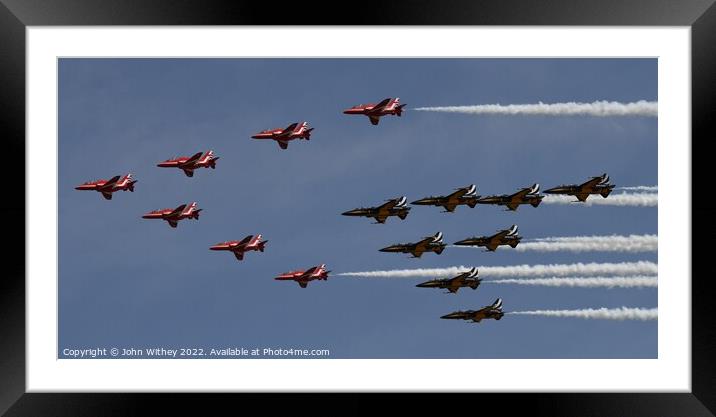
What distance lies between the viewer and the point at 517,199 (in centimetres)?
10038

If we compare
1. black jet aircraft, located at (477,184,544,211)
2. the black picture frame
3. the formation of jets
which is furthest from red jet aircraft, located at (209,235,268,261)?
the black picture frame

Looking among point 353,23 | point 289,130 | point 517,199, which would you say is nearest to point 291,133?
point 289,130

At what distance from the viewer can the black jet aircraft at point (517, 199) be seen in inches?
3903

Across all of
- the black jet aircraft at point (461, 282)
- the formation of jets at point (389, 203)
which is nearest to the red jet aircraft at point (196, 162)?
the formation of jets at point (389, 203)

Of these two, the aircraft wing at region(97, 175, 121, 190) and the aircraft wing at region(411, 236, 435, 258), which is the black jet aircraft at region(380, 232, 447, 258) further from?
the aircraft wing at region(97, 175, 121, 190)

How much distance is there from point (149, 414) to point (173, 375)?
2317 millimetres

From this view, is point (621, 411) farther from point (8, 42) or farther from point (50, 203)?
point (8, 42)

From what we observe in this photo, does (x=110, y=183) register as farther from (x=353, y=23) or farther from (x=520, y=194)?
(x=353, y=23)

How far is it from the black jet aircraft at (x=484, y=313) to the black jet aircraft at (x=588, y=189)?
52.2ft

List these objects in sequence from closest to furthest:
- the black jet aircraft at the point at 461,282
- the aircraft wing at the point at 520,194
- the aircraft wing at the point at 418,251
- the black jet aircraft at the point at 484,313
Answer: the aircraft wing at the point at 520,194, the black jet aircraft at the point at 461,282, the aircraft wing at the point at 418,251, the black jet aircraft at the point at 484,313

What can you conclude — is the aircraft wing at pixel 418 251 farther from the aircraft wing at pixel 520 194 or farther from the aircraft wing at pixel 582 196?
the aircraft wing at pixel 582 196

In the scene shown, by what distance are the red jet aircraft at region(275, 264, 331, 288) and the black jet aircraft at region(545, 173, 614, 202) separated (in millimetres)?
17883

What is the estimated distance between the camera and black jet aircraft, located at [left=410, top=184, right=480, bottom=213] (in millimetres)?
100812

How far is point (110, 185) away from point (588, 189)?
30270mm
